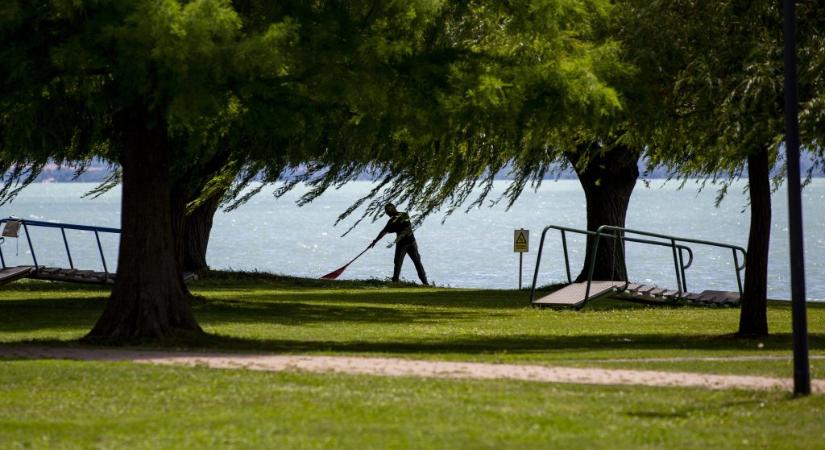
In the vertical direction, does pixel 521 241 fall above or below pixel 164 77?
below

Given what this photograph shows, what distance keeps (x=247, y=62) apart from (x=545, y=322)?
878 cm

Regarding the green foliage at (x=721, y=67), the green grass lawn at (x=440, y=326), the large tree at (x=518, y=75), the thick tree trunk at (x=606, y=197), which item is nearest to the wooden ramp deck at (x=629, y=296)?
the green grass lawn at (x=440, y=326)

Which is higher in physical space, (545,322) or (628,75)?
(628,75)

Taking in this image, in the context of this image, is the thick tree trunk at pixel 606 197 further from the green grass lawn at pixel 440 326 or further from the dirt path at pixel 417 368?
the dirt path at pixel 417 368

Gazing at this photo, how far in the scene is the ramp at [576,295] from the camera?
2623 cm

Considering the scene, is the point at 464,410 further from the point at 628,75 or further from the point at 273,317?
the point at 273,317

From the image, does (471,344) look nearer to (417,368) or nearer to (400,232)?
(417,368)

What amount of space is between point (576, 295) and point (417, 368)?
12325 millimetres

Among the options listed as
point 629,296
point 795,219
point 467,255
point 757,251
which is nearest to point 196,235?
point 629,296

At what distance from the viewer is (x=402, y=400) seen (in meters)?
12.6

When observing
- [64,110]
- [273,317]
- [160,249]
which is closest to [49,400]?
[160,249]

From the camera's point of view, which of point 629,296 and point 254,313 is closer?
point 254,313

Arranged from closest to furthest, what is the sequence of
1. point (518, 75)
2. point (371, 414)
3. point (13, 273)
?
1. point (371, 414)
2. point (518, 75)
3. point (13, 273)

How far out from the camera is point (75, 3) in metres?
16.3
